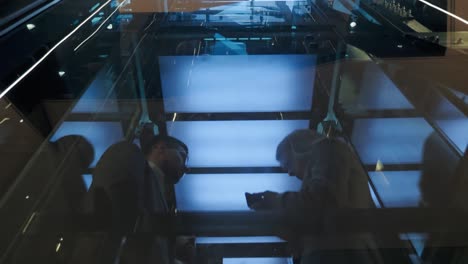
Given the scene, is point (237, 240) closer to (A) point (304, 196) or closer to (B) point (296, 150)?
(A) point (304, 196)

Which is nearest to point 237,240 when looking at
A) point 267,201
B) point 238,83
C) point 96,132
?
point 267,201

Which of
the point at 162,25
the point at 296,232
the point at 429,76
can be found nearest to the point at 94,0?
the point at 162,25

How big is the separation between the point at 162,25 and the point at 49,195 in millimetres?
1913

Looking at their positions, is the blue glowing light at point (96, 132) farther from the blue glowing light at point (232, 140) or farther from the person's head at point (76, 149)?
the blue glowing light at point (232, 140)

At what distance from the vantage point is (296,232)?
801 millimetres

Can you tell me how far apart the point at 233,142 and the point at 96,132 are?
1.62 ft

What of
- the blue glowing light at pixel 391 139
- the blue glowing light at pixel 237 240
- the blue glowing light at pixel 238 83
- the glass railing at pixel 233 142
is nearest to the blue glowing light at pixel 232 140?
the glass railing at pixel 233 142

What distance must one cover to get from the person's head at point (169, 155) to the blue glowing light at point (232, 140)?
0.03m

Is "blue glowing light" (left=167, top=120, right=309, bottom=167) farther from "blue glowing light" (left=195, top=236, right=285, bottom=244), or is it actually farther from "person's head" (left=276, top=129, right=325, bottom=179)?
"blue glowing light" (left=195, top=236, right=285, bottom=244)

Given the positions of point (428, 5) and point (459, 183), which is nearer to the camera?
point (459, 183)

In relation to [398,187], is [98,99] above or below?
above

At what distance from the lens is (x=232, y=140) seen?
1368 mm

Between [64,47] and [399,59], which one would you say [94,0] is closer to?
[64,47]

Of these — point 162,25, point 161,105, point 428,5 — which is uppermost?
point 428,5
